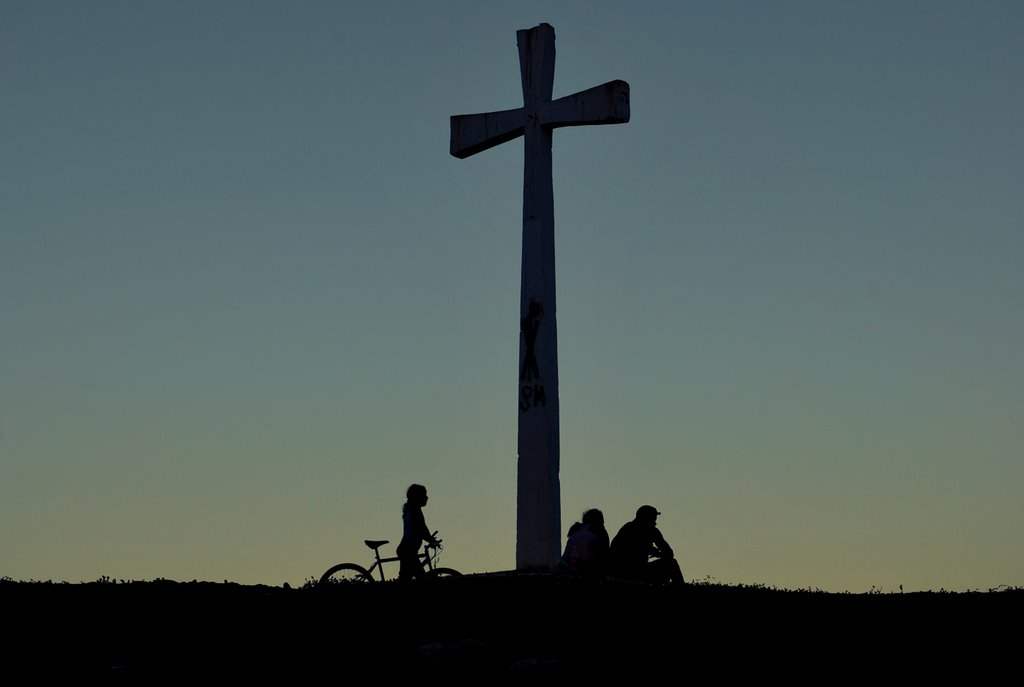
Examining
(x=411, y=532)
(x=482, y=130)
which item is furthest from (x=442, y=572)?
(x=482, y=130)

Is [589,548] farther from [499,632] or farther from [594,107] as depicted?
[594,107]

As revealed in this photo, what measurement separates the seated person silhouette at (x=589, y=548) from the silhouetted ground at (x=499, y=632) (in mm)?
1872

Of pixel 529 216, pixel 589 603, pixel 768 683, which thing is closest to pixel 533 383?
pixel 529 216

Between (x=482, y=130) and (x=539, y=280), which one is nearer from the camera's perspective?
(x=539, y=280)

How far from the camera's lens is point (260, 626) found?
1489 centimetres

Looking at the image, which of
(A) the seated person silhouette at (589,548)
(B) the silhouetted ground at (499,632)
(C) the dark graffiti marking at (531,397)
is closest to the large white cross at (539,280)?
(C) the dark graffiti marking at (531,397)

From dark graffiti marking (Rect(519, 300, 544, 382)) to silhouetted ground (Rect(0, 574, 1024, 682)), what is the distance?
3134mm

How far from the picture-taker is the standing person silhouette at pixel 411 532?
19250 millimetres

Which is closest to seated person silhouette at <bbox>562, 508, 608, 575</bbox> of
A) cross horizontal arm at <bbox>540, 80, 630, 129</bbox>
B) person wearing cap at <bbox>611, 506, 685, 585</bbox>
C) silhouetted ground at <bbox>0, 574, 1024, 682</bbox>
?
person wearing cap at <bbox>611, 506, 685, 585</bbox>

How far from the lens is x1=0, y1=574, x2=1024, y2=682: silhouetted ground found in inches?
530

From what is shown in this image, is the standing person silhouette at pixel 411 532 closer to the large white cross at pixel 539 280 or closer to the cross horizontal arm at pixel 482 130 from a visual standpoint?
the large white cross at pixel 539 280

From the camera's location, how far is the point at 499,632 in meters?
14.5

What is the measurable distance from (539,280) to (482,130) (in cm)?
261

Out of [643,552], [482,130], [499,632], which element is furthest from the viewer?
[482,130]
